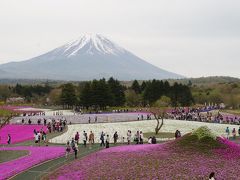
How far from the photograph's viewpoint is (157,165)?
1268 inches

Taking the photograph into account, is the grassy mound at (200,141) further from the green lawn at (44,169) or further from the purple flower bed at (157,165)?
the green lawn at (44,169)

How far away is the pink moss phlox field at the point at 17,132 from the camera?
60650mm

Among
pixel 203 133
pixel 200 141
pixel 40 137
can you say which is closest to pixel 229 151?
pixel 200 141

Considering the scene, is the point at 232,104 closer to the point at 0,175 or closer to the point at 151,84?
the point at 151,84

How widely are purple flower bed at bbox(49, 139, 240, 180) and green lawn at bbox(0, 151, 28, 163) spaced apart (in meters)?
9.54

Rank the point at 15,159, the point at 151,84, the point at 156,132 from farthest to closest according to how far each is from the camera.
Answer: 1. the point at 151,84
2. the point at 156,132
3. the point at 15,159

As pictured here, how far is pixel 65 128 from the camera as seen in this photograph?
71.5m

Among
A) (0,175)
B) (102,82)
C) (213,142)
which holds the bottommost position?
(0,175)

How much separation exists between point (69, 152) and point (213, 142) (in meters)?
14.8

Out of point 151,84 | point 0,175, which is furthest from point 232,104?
point 0,175

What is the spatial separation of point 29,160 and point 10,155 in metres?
5.92

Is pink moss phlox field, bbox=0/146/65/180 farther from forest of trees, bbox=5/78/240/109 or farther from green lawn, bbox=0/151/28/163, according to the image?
forest of trees, bbox=5/78/240/109

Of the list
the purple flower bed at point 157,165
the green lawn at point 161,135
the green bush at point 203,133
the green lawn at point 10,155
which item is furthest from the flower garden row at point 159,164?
the green lawn at point 161,135

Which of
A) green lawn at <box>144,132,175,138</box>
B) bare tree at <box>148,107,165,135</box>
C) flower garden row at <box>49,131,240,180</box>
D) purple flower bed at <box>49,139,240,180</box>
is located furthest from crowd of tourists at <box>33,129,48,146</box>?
purple flower bed at <box>49,139,240,180</box>
